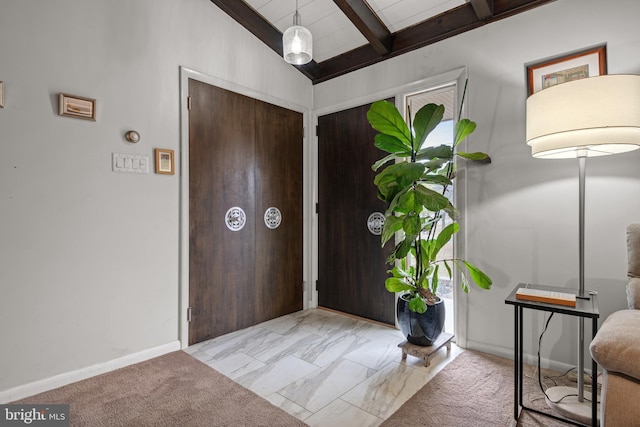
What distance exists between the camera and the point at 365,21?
8.40 ft

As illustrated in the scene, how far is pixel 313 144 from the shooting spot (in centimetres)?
345

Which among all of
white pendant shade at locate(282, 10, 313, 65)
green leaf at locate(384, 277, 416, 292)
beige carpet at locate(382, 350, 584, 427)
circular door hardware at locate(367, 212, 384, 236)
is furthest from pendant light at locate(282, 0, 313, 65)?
beige carpet at locate(382, 350, 584, 427)

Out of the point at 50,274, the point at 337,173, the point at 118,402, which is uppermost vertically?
the point at 337,173

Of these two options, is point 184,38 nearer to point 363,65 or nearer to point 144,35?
point 144,35

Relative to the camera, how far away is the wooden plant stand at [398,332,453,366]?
2.18 meters

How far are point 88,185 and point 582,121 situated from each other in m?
2.64

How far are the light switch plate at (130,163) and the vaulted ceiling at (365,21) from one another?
1422mm

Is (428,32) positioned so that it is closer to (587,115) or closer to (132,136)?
(587,115)

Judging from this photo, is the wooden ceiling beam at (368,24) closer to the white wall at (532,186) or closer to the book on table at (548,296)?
the white wall at (532,186)

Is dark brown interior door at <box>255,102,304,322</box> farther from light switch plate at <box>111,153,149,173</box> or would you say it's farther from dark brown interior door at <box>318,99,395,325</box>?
light switch plate at <box>111,153,149,173</box>

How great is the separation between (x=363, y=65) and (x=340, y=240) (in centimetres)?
164

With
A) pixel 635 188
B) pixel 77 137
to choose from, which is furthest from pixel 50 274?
pixel 635 188

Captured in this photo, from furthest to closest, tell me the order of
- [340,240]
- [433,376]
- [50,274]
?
[340,240] < [433,376] < [50,274]

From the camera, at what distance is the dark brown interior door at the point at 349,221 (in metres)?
3.01
